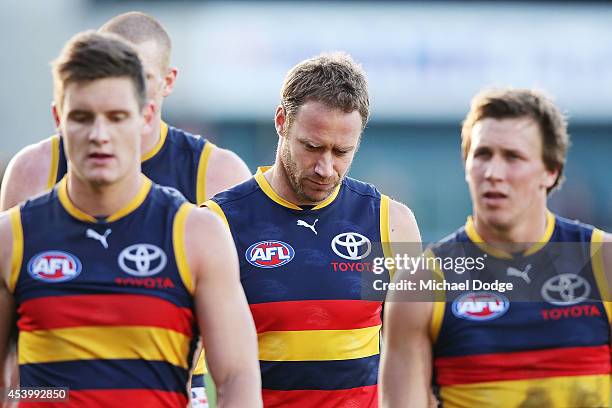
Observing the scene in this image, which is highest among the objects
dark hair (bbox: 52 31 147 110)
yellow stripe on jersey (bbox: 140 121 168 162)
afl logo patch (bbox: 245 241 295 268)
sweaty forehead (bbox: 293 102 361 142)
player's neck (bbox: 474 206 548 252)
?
yellow stripe on jersey (bbox: 140 121 168 162)

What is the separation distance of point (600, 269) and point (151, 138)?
2615 mm

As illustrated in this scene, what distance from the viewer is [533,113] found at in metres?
4.71

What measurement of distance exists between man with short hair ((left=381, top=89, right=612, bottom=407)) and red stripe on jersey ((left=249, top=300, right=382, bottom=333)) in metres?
0.82

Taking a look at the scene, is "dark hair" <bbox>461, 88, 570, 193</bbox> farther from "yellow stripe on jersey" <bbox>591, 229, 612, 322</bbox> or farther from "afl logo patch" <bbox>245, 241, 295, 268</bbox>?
"afl logo patch" <bbox>245, 241, 295, 268</bbox>

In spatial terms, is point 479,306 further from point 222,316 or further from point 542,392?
point 222,316

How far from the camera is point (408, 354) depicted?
4.52m

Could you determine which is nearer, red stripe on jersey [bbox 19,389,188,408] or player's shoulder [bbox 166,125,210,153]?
red stripe on jersey [bbox 19,389,188,408]

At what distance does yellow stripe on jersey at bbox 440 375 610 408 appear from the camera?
4445 mm

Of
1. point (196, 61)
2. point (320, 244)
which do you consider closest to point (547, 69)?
point (196, 61)

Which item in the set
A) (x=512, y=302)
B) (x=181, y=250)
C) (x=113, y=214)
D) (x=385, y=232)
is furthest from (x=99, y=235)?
(x=385, y=232)

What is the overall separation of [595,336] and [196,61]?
22466mm

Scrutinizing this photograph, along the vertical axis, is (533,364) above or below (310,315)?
below

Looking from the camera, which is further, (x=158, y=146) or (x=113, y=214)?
(x=158, y=146)

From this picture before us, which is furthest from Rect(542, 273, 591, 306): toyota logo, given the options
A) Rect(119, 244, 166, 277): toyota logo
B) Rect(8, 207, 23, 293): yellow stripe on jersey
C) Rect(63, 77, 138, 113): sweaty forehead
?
Rect(8, 207, 23, 293): yellow stripe on jersey
